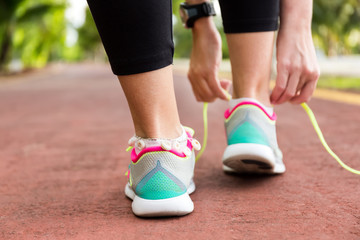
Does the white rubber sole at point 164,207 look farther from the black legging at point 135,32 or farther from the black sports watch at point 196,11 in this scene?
the black sports watch at point 196,11

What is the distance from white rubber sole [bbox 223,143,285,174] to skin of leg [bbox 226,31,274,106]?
182mm

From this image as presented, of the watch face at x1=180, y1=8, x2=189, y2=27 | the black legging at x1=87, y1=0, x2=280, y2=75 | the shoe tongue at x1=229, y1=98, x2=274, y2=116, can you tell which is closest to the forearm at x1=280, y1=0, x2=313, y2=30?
the shoe tongue at x1=229, y1=98, x2=274, y2=116

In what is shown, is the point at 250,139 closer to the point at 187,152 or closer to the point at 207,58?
the point at 187,152

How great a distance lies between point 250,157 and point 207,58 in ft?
1.48

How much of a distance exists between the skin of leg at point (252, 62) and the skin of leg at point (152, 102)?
349 mm

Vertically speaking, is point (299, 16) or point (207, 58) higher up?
point (299, 16)

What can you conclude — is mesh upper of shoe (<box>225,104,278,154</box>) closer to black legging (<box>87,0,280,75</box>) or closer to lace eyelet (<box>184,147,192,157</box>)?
lace eyelet (<box>184,147,192,157</box>)

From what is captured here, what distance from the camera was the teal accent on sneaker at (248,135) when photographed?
1263mm

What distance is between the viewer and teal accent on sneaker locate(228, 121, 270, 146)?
1263 mm

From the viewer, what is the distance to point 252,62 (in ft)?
4.33

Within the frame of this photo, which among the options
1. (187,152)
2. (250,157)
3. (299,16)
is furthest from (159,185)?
(299,16)

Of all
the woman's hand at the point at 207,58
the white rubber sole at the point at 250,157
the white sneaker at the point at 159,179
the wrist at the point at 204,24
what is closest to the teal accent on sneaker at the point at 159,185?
the white sneaker at the point at 159,179

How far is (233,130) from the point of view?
4.33ft

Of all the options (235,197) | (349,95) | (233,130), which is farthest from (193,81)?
(349,95)
